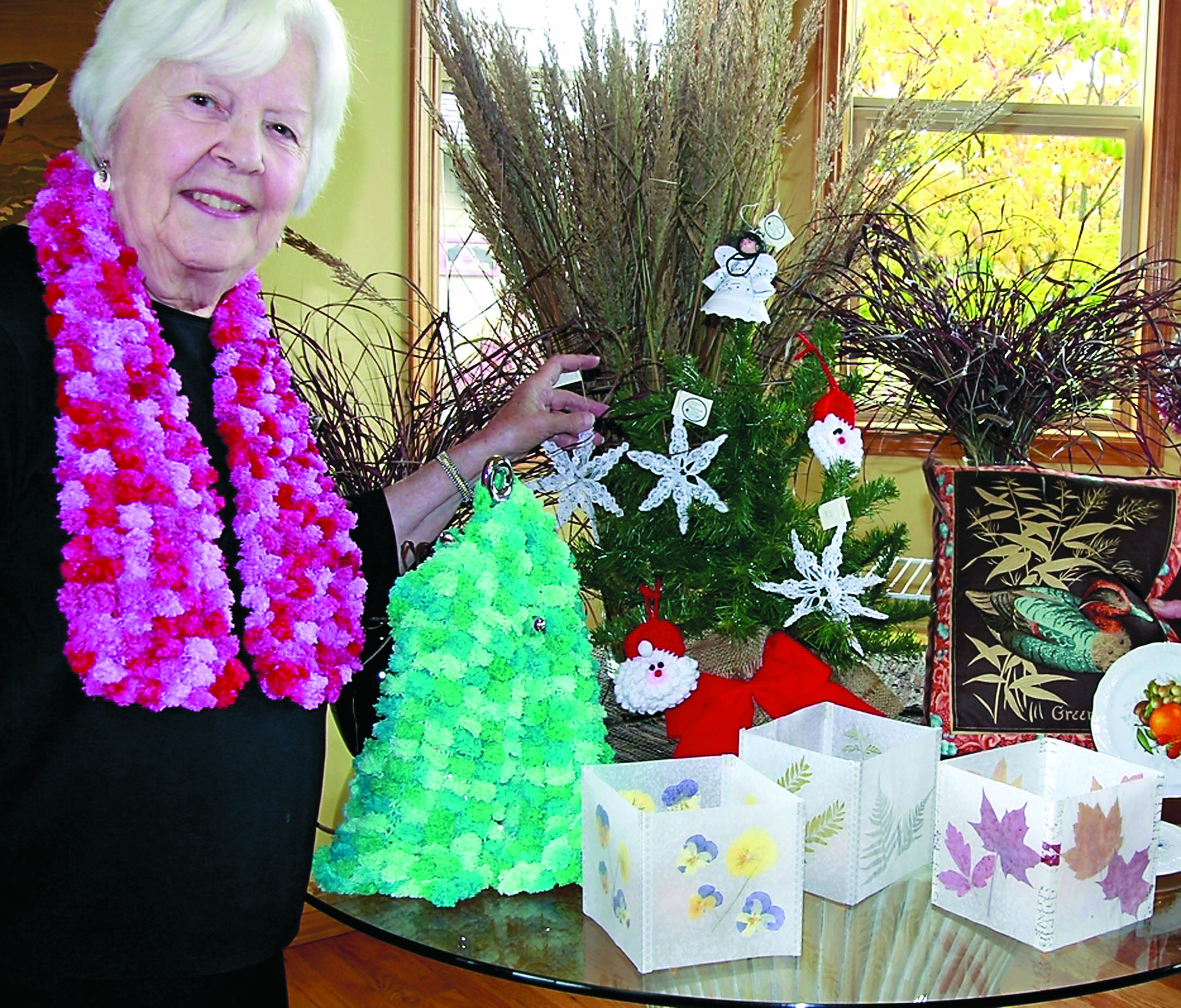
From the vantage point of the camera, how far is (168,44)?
3.03ft

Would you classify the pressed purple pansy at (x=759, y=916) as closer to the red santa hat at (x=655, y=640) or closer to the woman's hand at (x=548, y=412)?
the red santa hat at (x=655, y=640)

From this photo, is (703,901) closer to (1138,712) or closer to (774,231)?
(1138,712)

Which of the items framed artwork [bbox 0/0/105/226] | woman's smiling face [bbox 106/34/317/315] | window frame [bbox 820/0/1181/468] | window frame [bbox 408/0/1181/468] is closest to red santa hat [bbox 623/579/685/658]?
woman's smiling face [bbox 106/34/317/315]

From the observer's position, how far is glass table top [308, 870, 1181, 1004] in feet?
2.47

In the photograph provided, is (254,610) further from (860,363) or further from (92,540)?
(860,363)

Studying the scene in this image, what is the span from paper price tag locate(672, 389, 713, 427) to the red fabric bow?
226 mm

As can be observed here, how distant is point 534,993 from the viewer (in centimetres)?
209

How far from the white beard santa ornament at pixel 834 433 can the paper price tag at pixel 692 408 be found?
109 millimetres

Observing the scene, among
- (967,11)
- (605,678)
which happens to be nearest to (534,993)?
(605,678)

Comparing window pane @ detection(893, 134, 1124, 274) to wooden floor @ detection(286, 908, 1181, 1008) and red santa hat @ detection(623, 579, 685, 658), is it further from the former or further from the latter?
red santa hat @ detection(623, 579, 685, 658)

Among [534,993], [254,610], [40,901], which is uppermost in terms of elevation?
[254,610]

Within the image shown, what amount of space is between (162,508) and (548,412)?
0.40 m

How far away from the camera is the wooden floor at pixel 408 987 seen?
Result: 6.72ft

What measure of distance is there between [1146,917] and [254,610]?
0.75 meters
